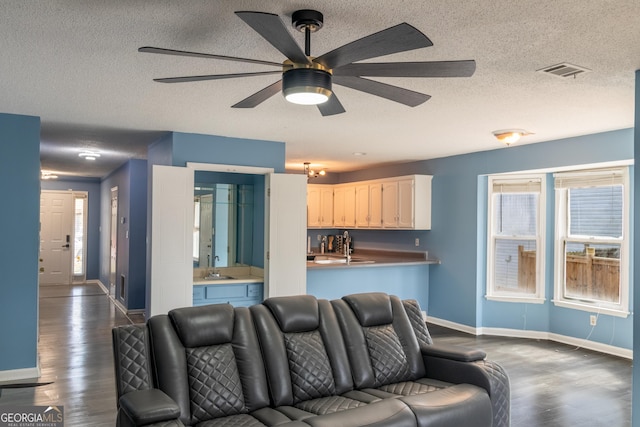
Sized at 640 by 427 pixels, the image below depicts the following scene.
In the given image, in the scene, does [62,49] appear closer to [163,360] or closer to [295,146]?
[163,360]

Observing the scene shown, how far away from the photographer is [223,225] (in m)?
6.16

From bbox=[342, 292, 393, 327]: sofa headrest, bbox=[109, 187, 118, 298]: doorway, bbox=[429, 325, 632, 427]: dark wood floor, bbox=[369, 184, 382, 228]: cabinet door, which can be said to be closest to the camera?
bbox=[342, 292, 393, 327]: sofa headrest

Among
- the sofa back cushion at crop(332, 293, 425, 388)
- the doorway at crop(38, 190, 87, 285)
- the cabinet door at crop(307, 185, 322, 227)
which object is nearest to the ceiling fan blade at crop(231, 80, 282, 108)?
the sofa back cushion at crop(332, 293, 425, 388)

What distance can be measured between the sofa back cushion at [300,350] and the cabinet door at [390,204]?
15.4ft

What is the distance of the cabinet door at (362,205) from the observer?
8484 millimetres

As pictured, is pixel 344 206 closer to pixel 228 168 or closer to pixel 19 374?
pixel 228 168

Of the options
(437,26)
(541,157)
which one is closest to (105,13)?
(437,26)

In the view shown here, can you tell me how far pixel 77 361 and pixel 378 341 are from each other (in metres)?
3.45

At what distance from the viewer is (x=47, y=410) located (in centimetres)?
365

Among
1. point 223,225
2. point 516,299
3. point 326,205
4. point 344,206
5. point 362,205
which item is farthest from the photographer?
point 326,205

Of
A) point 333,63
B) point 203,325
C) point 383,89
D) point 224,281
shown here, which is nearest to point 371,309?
point 203,325

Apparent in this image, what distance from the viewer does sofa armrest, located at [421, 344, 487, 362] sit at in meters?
3.15

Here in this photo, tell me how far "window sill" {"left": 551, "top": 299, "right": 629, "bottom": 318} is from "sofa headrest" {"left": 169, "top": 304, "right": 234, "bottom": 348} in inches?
185

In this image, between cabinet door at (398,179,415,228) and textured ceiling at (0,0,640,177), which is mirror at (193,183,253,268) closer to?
textured ceiling at (0,0,640,177)
